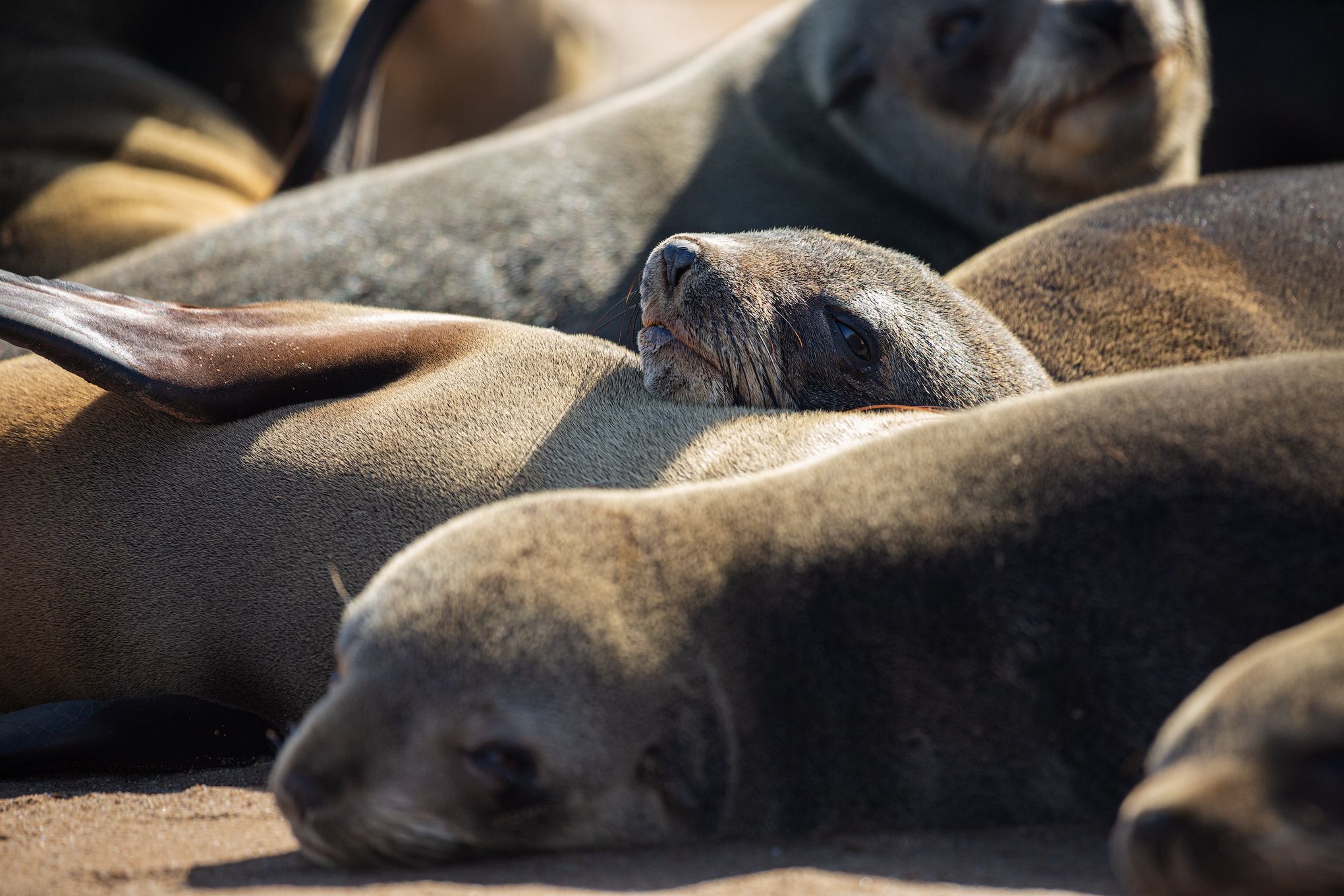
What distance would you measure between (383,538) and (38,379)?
1.16 m

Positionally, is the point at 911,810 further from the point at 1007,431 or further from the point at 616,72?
the point at 616,72

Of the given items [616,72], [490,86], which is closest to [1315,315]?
[490,86]

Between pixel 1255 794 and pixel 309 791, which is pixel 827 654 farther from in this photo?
pixel 309 791

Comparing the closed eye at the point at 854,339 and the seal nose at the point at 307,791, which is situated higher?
the closed eye at the point at 854,339

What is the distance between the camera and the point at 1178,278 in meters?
4.30

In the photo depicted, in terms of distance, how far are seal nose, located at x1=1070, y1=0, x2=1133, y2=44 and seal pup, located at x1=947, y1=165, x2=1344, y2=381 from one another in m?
0.94

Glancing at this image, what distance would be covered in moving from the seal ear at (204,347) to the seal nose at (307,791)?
4.30 ft

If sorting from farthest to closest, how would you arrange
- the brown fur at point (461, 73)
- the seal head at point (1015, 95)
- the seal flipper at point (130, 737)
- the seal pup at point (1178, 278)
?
1. the brown fur at point (461, 73)
2. the seal head at point (1015, 95)
3. the seal pup at point (1178, 278)
4. the seal flipper at point (130, 737)

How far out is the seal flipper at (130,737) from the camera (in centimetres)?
318

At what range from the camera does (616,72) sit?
431 inches

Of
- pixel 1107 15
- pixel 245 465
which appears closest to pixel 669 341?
pixel 245 465

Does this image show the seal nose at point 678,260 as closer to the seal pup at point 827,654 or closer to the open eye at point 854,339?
the open eye at point 854,339

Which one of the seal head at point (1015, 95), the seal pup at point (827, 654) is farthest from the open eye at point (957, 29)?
the seal pup at point (827, 654)

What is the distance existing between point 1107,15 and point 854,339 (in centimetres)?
237
